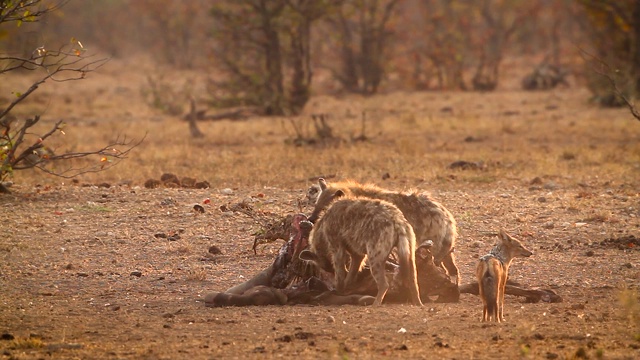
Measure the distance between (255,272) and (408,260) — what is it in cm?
202

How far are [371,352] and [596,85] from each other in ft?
64.3

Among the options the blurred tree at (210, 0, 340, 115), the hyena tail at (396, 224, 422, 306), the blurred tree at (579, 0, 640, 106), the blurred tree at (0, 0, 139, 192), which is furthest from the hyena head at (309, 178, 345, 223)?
the blurred tree at (579, 0, 640, 106)

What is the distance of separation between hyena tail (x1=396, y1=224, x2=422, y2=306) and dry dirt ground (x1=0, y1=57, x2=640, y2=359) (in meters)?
0.19

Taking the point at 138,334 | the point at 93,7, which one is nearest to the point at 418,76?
the point at 138,334

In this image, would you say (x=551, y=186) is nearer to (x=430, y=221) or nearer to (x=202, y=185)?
(x=202, y=185)

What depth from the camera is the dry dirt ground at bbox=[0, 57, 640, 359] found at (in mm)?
6645

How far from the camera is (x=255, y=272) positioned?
9.23m

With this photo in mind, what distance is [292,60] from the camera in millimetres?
25203

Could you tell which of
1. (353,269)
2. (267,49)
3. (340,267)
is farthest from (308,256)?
(267,49)

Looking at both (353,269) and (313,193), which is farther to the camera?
(313,193)

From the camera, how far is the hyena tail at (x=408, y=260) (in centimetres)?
771

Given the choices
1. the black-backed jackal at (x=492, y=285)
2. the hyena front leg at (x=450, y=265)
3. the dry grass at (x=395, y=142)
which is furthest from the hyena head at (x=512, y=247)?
the dry grass at (x=395, y=142)

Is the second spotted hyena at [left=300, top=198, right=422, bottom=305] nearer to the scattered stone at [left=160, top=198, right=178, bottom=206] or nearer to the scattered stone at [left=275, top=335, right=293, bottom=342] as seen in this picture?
the scattered stone at [left=275, top=335, right=293, bottom=342]

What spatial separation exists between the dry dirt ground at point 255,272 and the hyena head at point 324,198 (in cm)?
90
